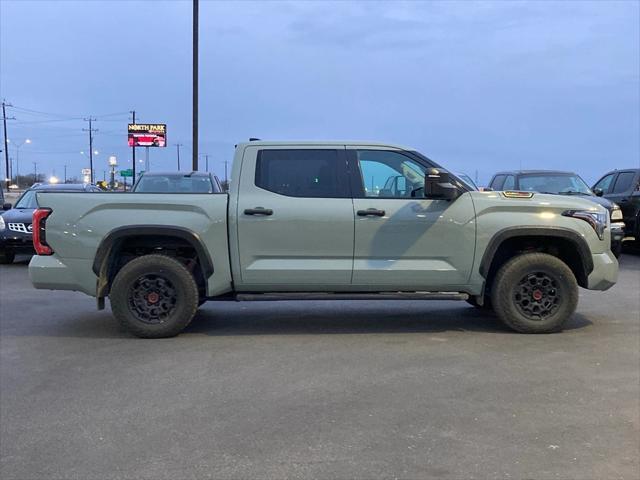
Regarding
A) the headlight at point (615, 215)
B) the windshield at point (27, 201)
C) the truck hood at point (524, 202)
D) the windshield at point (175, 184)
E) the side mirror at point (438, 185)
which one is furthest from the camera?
the windshield at point (27, 201)

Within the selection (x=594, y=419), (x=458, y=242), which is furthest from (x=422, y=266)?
(x=594, y=419)

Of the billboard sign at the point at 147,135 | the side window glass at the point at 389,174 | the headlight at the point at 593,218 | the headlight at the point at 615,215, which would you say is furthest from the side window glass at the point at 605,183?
the billboard sign at the point at 147,135

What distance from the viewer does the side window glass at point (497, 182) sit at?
13.3 meters

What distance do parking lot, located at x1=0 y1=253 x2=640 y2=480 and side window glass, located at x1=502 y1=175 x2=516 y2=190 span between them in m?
5.55

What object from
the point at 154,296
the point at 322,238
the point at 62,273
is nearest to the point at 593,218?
the point at 322,238

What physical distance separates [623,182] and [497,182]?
9.57 ft

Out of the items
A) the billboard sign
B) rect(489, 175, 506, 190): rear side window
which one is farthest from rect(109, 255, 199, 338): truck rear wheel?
the billboard sign

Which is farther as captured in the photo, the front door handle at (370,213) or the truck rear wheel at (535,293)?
the truck rear wheel at (535,293)

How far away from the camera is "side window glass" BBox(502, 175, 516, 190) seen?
12373 millimetres

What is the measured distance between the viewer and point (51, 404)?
4410mm

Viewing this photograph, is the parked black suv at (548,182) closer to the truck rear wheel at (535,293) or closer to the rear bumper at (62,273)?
the truck rear wheel at (535,293)

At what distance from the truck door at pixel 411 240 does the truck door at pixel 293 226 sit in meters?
0.16

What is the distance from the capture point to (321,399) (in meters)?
4.48

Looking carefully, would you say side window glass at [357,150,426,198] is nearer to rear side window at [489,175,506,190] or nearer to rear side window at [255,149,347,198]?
rear side window at [255,149,347,198]
